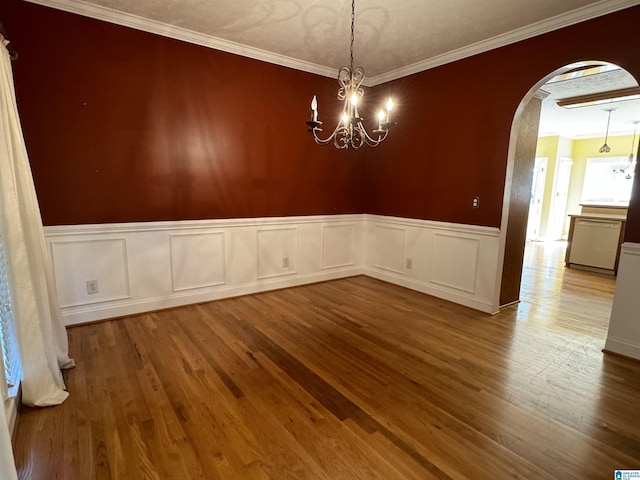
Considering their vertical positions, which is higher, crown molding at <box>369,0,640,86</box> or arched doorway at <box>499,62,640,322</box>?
crown molding at <box>369,0,640,86</box>

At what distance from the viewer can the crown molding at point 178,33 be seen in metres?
2.78

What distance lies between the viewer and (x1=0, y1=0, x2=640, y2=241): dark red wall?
2.77 metres

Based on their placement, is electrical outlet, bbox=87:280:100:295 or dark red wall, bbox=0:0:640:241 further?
electrical outlet, bbox=87:280:100:295

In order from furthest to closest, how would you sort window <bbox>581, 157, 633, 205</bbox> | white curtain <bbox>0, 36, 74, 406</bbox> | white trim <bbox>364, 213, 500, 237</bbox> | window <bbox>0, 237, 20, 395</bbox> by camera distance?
window <bbox>581, 157, 633, 205</bbox> → white trim <bbox>364, 213, 500, 237</bbox> → window <bbox>0, 237, 20, 395</bbox> → white curtain <bbox>0, 36, 74, 406</bbox>

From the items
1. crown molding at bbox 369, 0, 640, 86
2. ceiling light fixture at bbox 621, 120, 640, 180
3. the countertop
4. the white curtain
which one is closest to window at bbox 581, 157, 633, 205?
ceiling light fixture at bbox 621, 120, 640, 180

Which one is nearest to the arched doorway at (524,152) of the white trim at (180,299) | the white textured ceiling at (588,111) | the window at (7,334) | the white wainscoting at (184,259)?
the white textured ceiling at (588,111)

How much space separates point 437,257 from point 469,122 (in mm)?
1585

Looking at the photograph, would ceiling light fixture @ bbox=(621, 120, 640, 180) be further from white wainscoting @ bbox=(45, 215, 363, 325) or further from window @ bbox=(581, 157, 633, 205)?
white wainscoting @ bbox=(45, 215, 363, 325)

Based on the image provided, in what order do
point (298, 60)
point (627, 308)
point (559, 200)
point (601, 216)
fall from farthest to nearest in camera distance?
1. point (559, 200)
2. point (601, 216)
3. point (298, 60)
4. point (627, 308)

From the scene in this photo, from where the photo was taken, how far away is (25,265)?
6.33 feet

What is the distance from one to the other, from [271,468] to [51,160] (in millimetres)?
3018

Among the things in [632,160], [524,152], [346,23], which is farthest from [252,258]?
[632,160]

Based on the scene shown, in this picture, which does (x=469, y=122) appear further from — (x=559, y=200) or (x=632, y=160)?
(x=559, y=200)

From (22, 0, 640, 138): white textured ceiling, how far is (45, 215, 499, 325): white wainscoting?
188 centimetres
